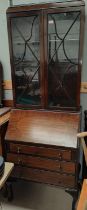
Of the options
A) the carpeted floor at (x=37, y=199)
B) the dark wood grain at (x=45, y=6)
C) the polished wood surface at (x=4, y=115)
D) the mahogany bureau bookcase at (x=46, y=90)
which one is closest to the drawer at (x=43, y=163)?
the mahogany bureau bookcase at (x=46, y=90)

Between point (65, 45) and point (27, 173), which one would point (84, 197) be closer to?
point (27, 173)

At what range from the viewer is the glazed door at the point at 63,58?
1778 mm

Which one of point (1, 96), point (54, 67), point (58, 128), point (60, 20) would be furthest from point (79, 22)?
point (1, 96)

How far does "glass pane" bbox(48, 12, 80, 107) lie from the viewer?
5.85 feet

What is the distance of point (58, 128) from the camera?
1877 mm

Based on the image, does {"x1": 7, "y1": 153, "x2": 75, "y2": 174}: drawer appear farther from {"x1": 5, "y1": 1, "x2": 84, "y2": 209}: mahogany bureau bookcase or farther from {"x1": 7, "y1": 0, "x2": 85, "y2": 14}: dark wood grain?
{"x1": 7, "y1": 0, "x2": 85, "y2": 14}: dark wood grain

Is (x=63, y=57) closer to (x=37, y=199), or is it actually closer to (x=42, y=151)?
(x=42, y=151)

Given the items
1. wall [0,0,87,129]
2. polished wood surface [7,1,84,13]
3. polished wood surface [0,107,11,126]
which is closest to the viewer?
polished wood surface [7,1,84,13]

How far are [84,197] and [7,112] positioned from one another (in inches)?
52.3

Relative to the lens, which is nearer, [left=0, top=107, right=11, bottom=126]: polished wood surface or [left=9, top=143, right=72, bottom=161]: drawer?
[left=9, top=143, right=72, bottom=161]: drawer

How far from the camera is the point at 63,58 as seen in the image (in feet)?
6.18

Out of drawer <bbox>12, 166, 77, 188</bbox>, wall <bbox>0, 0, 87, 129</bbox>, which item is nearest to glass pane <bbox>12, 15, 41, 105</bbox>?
wall <bbox>0, 0, 87, 129</bbox>

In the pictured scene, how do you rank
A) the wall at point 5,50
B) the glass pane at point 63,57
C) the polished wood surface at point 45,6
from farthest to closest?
the wall at point 5,50
the glass pane at point 63,57
the polished wood surface at point 45,6

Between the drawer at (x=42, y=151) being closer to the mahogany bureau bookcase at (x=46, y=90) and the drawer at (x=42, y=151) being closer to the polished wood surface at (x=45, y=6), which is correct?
the mahogany bureau bookcase at (x=46, y=90)
